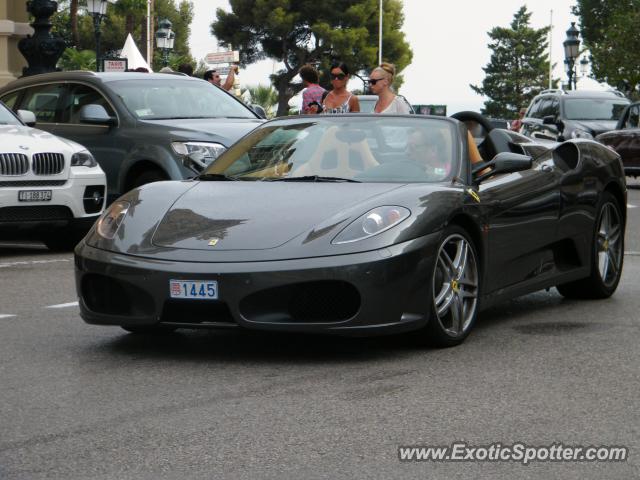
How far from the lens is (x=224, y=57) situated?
3569 cm

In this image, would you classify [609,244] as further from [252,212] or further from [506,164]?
[252,212]

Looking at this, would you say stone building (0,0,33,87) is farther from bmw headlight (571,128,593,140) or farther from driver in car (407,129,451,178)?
driver in car (407,129,451,178)

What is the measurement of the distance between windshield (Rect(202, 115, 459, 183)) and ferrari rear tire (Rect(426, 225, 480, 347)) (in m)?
0.48

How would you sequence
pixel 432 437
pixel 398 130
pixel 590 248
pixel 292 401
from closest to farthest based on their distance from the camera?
1. pixel 432 437
2. pixel 292 401
3. pixel 398 130
4. pixel 590 248

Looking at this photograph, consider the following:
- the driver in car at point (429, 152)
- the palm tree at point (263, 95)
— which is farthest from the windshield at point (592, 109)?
the palm tree at point (263, 95)

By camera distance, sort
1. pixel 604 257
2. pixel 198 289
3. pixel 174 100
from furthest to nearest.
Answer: pixel 174 100, pixel 604 257, pixel 198 289

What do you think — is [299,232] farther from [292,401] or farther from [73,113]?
[73,113]

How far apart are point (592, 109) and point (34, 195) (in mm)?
18598

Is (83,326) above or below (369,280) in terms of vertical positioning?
below

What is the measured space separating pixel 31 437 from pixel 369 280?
2022 millimetres

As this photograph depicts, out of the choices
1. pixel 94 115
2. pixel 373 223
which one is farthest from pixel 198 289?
pixel 94 115

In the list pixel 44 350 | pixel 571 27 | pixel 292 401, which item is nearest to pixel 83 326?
pixel 44 350

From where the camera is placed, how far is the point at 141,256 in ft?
23.7

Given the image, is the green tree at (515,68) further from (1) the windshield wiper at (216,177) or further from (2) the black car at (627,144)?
(1) the windshield wiper at (216,177)
